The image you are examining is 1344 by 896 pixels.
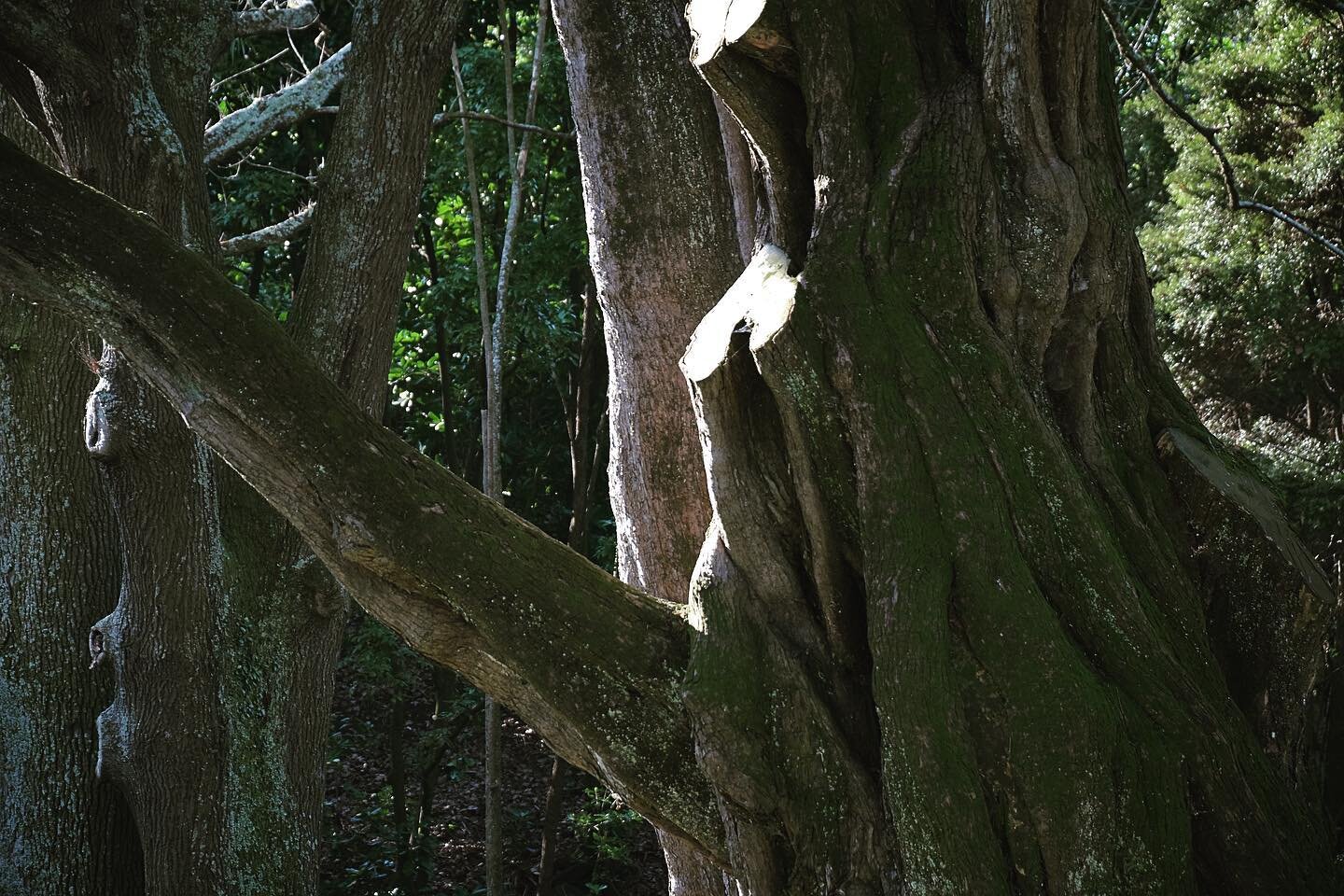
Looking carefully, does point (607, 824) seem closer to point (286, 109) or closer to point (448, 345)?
point (448, 345)


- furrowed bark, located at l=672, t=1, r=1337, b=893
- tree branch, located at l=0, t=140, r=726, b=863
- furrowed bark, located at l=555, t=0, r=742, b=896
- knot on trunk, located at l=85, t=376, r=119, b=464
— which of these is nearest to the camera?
furrowed bark, located at l=672, t=1, r=1337, b=893

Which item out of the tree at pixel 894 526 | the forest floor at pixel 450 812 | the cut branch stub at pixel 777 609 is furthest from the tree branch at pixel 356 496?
the forest floor at pixel 450 812

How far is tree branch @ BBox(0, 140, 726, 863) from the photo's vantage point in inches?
97.6

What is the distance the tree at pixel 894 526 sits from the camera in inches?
89.7

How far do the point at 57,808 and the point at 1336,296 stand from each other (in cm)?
688

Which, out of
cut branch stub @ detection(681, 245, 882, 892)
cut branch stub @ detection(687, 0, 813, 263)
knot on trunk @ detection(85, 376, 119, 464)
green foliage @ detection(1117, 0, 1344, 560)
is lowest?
cut branch stub @ detection(681, 245, 882, 892)

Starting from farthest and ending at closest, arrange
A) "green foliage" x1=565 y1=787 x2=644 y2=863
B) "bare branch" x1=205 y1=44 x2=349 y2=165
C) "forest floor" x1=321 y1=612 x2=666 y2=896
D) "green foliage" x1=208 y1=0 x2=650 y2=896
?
"green foliage" x1=208 y1=0 x2=650 y2=896
"forest floor" x1=321 y1=612 x2=666 y2=896
"green foliage" x1=565 y1=787 x2=644 y2=863
"bare branch" x1=205 y1=44 x2=349 y2=165

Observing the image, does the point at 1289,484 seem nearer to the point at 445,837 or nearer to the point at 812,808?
the point at 812,808

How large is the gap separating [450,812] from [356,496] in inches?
281

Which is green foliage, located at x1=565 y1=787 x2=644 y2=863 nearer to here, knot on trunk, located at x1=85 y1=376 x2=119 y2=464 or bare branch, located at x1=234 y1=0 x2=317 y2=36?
knot on trunk, located at x1=85 y1=376 x2=119 y2=464

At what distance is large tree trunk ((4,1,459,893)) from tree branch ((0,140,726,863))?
5.40ft

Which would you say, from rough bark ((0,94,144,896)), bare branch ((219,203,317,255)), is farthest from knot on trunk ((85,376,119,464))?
bare branch ((219,203,317,255))

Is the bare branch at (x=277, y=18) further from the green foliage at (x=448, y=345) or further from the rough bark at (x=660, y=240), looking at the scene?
the rough bark at (x=660, y=240)

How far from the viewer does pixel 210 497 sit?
4316mm
